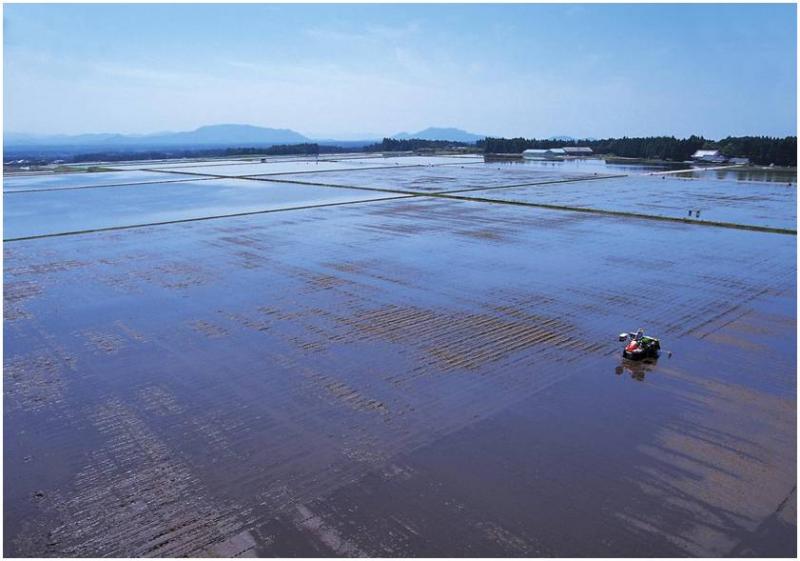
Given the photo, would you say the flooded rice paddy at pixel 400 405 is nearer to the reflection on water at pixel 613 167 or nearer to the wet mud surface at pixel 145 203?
the wet mud surface at pixel 145 203

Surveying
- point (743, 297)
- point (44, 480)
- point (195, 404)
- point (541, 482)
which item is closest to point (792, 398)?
point (541, 482)

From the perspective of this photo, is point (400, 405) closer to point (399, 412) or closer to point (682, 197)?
point (399, 412)

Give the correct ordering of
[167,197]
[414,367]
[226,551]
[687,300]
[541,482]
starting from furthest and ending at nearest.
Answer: [167,197] < [687,300] < [414,367] < [541,482] < [226,551]

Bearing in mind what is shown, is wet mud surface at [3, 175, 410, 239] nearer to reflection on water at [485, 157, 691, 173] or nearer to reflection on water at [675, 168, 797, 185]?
reflection on water at [485, 157, 691, 173]

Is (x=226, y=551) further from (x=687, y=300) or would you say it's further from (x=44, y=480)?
(x=687, y=300)

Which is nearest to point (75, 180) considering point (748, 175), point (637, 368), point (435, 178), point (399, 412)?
point (435, 178)
